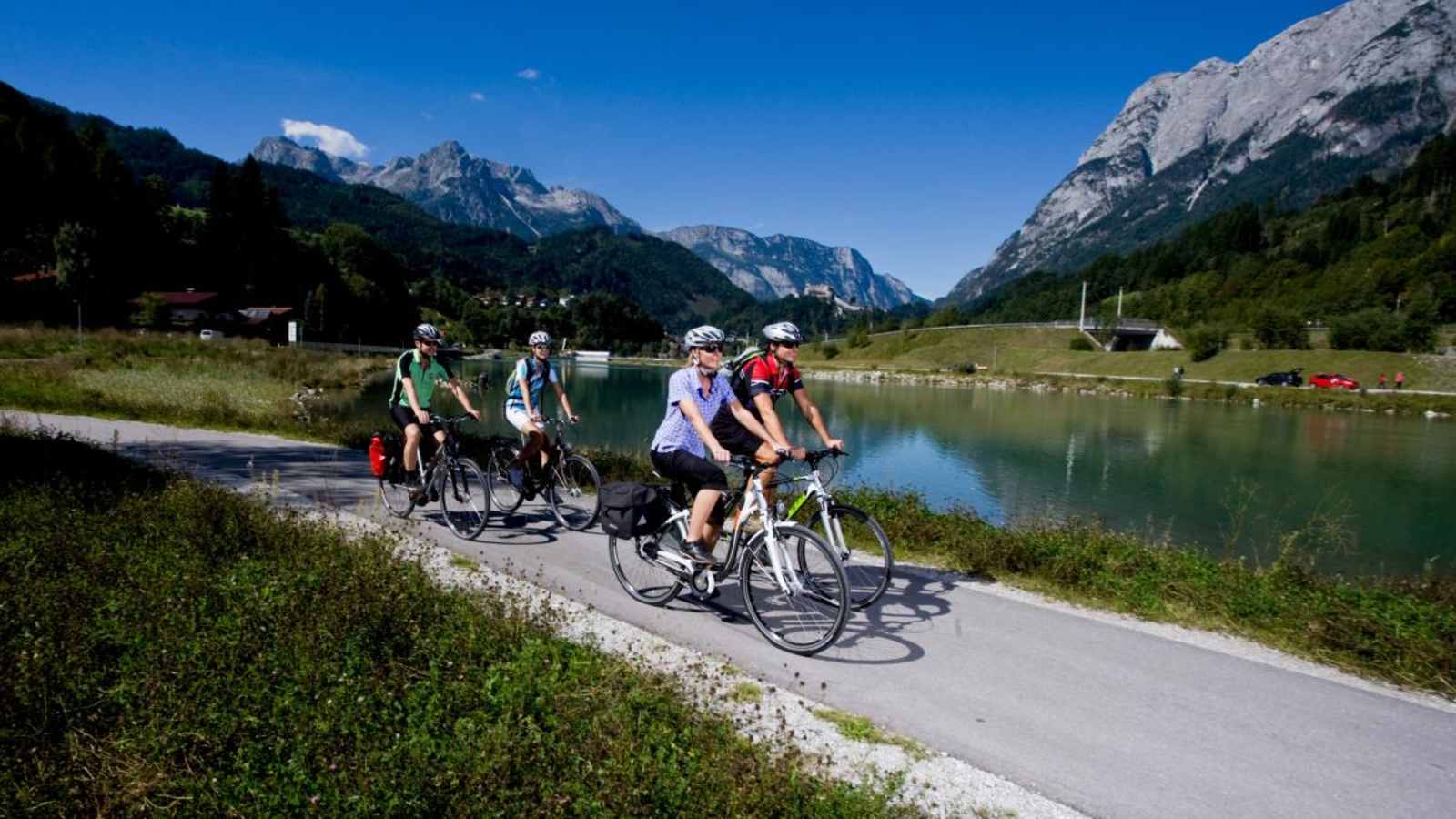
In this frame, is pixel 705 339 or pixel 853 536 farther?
pixel 853 536

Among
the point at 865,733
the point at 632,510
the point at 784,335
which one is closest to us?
the point at 865,733

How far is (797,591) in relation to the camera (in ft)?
18.1

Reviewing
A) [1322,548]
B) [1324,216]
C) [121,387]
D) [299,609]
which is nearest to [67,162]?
[121,387]

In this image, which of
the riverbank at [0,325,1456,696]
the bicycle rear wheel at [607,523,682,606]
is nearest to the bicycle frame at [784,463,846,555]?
the bicycle rear wheel at [607,523,682,606]

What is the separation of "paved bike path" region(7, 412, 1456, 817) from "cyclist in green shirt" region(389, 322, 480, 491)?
271 centimetres

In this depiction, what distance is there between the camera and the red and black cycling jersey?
675cm

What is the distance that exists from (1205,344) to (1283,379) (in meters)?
19.5

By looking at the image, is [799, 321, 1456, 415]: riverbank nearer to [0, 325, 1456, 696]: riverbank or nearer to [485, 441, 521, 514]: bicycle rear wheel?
[0, 325, 1456, 696]: riverbank

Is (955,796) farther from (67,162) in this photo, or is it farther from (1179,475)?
(67,162)

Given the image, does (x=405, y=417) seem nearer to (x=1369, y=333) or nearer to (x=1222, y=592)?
(x=1222, y=592)

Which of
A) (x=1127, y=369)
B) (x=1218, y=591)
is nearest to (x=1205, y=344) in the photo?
(x=1127, y=369)

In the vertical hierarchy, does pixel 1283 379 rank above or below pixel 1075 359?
below

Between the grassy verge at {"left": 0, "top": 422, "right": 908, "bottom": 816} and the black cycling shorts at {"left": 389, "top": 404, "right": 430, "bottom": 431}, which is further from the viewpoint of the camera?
the black cycling shorts at {"left": 389, "top": 404, "right": 430, "bottom": 431}

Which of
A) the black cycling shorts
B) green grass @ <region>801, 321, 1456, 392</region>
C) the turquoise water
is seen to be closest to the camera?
the black cycling shorts
